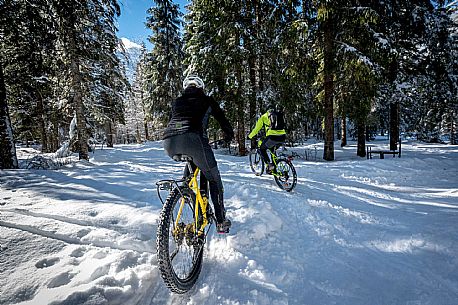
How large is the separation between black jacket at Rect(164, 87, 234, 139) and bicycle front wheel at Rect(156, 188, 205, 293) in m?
0.76

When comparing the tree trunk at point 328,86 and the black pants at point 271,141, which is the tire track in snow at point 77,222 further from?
the tree trunk at point 328,86

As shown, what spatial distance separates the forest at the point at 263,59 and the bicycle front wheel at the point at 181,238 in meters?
9.40

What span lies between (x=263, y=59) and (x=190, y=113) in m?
13.5

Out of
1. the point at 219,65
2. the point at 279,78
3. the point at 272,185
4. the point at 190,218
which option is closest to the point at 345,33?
the point at 279,78

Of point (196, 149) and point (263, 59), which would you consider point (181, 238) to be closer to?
point (196, 149)

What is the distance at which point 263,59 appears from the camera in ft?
48.3

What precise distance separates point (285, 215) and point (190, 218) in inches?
91.2

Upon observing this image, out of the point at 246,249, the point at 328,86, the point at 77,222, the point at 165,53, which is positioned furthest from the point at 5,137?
the point at 165,53

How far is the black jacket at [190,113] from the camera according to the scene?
2797 mm

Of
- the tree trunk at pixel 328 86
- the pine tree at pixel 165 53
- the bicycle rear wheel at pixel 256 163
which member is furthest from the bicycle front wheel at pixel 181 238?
the pine tree at pixel 165 53

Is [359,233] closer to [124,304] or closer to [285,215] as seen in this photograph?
[285,215]

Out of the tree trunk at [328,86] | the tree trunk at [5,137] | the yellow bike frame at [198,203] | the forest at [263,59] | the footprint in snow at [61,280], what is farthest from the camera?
the tree trunk at [328,86]

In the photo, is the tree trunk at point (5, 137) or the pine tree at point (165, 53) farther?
the pine tree at point (165, 53)

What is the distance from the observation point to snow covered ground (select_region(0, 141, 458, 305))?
2.37 metres
